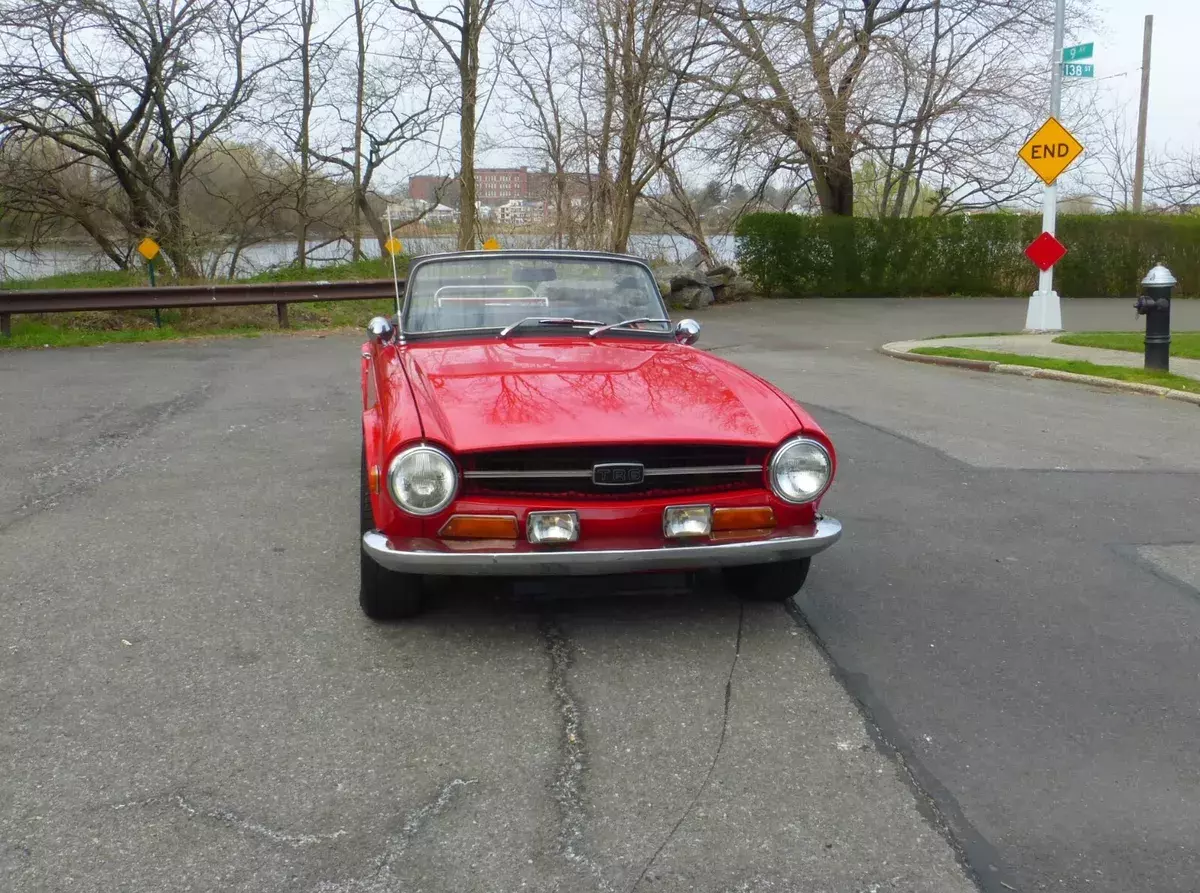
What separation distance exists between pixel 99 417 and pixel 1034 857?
8.22 m

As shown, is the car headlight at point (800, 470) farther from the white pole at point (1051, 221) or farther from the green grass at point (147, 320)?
the white pole at point (1051, 221)

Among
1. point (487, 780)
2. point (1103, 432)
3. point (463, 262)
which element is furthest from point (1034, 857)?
point (1103, 432)

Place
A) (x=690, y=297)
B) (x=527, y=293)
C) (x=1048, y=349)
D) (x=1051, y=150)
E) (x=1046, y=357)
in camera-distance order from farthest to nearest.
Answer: (x=690, y=297), (x=1051, y=150), (x=1048, y=349), (x=1046, y=357), (x=527, y=293)

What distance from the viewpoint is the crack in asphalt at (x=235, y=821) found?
2662 millimetres

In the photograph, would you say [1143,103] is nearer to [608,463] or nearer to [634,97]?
[634,97]

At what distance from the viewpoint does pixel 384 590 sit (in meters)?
3.99

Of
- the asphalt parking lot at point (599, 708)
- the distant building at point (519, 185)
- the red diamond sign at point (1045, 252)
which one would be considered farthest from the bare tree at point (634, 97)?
the asphalt parking lot at point (599, 708)

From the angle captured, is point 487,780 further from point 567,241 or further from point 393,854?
point 567,241

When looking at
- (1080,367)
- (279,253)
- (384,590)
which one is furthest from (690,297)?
(384,590)

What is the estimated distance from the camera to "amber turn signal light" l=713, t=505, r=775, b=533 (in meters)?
3.73

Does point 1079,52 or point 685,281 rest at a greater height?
point 1079,52

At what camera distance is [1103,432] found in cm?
860

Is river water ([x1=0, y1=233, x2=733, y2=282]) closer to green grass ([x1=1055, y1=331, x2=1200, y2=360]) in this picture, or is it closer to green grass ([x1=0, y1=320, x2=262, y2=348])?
green grass ([x1=0, y1=320, x2=262, y2=348])

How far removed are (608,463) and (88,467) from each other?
4.63 metres
